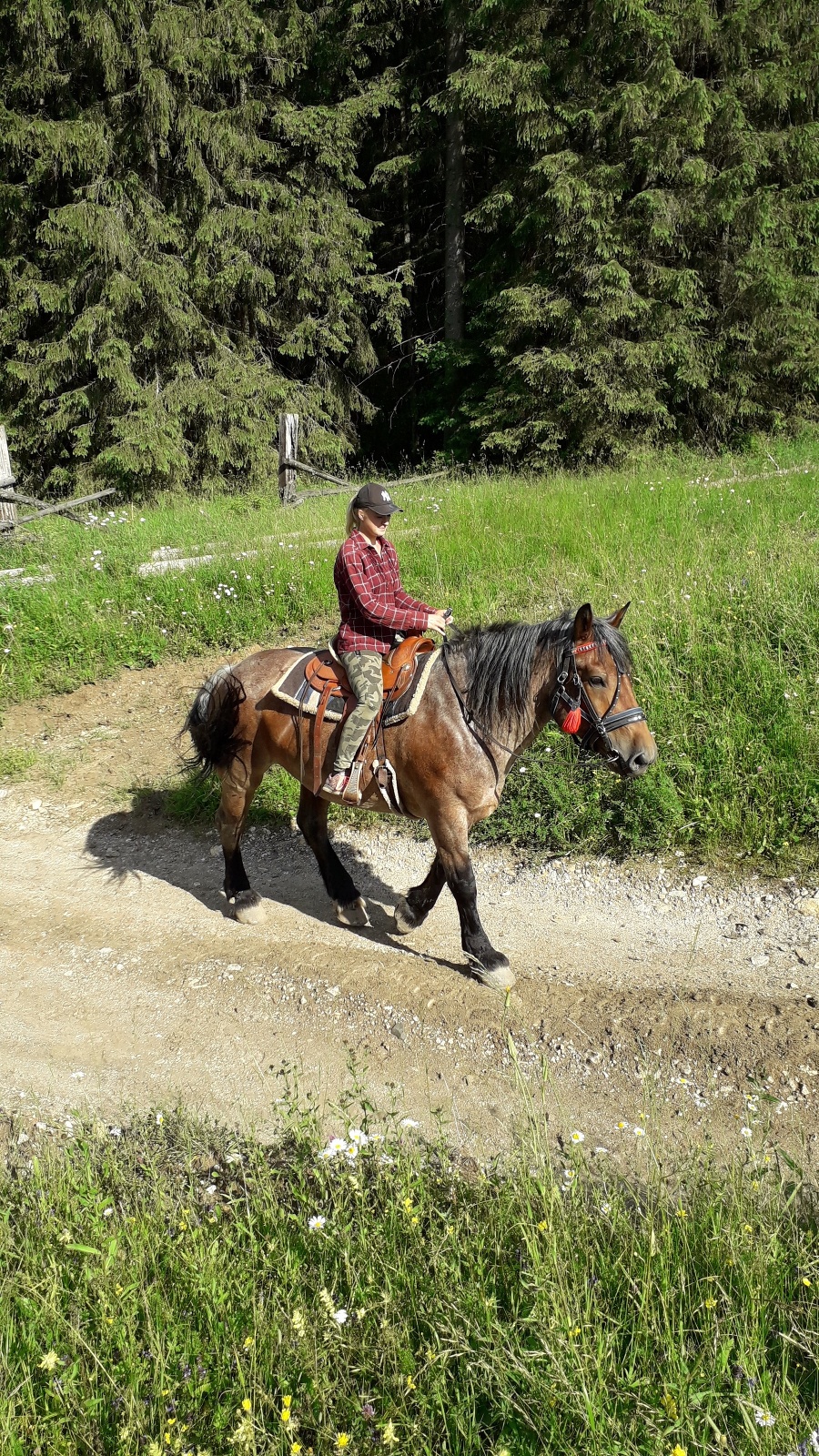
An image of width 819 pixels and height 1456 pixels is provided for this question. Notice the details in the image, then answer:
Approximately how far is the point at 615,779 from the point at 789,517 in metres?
4.86

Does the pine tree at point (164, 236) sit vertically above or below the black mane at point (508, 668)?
above

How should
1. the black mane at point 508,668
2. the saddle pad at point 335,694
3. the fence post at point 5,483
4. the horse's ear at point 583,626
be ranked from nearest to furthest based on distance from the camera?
1. the horse's ear at point 583,626
2. the black mane at point 508,668
3. the saddle pad at point 335,694
4. the fence post at point 5,483

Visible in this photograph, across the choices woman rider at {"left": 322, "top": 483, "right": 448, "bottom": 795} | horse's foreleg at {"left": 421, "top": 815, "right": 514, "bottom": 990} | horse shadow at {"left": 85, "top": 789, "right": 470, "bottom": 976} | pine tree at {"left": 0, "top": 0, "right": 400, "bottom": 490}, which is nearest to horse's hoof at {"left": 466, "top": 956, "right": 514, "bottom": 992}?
horse's foreleg at {"left": 421, "top": 815, "right": 514, "bottom": 990}

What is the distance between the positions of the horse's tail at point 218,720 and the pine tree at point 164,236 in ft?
40.0

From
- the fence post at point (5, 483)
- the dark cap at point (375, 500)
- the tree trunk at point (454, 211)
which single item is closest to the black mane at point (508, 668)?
the dark cap at point (375, 500)

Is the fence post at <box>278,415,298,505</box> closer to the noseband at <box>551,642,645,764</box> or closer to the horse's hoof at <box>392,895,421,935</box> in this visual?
the horse's hoof at <box>392,895,421,935</box>

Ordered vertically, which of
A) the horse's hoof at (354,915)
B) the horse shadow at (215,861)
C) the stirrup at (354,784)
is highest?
the stirrup at (354,784)

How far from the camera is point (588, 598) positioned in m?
7.94

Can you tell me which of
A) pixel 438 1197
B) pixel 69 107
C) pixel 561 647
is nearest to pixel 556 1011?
pixel 438 1197

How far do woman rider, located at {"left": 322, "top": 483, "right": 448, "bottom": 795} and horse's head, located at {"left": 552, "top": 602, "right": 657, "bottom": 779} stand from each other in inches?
32.2

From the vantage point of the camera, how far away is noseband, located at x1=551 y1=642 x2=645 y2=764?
4305mm

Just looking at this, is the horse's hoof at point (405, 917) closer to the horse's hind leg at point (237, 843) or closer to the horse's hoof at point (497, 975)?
the horse's hoof at point (497, 975)

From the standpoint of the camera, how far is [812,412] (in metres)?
16.7

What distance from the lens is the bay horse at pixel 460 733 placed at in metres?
4.33
